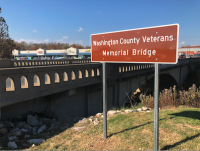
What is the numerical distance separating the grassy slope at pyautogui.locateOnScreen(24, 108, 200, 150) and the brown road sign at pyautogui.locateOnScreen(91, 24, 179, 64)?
1810 millimetres

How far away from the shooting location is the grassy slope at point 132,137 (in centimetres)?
342

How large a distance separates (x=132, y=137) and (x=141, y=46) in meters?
2.13

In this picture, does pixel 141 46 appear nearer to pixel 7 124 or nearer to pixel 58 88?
pixel 58 88

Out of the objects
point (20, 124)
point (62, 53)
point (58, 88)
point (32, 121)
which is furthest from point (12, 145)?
point (62, 53)

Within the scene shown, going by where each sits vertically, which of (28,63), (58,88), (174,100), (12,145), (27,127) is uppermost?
(28,63)

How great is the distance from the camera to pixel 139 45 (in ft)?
10.4

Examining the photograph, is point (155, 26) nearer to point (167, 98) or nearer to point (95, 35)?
point (95, 35)

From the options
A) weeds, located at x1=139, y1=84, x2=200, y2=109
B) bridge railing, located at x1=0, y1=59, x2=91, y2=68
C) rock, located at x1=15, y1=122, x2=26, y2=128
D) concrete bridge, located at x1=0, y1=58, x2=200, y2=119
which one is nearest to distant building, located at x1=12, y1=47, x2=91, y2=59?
bridge railing, located at x1=0, y1=59, x2=91, y2=68

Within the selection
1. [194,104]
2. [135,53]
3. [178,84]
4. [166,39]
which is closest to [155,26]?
[166,39]

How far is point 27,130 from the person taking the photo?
199 inches

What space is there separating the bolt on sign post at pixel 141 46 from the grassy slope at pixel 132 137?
0.81 meters

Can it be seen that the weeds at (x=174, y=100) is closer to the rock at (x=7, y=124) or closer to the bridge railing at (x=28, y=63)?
the rock at (x=7, y=124)

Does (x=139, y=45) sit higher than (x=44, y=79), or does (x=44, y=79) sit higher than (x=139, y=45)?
(x=139, y=45)

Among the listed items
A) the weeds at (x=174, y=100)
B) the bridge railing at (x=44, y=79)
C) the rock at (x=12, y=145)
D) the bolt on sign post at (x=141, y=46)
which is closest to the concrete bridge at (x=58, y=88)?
the bridge railing at (x=44, y=79)
